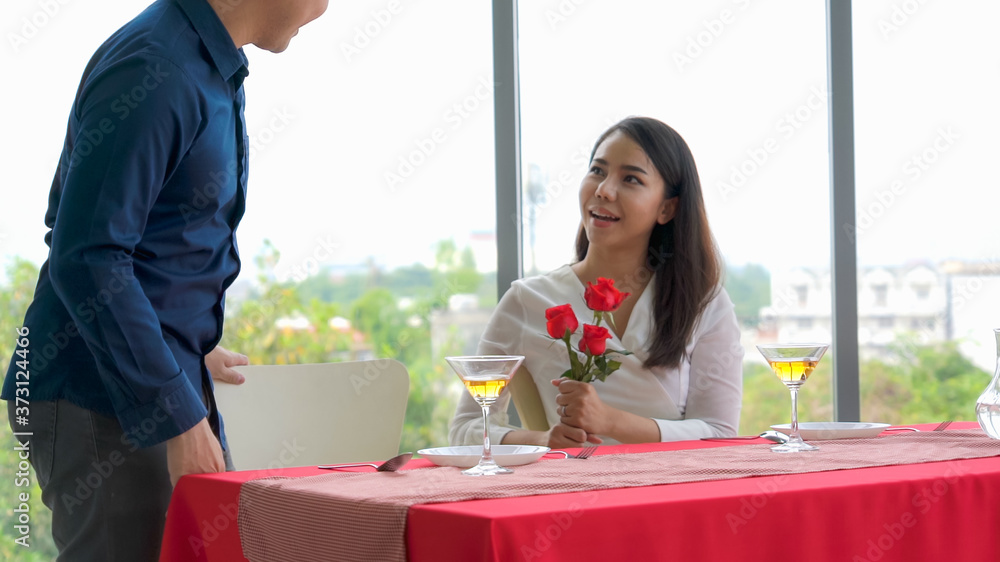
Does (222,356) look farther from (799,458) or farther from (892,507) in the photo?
(892,507)

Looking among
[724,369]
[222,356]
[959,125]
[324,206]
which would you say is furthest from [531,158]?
[959,125]

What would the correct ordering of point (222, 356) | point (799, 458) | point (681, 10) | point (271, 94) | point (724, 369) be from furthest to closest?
point (681, 10) → point (271, 94) → point (724, 369) → point (222, 356) → point (799, 458)

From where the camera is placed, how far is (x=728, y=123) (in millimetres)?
2963

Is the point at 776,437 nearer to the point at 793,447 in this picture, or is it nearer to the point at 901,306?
the point at 793,447

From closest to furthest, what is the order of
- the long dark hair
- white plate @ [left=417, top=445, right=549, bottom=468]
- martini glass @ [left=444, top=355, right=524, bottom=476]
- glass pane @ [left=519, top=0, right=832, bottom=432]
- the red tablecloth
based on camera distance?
the red tablecloth < martini glass @ [left=444, top=355, right=524, bottom=476] < white plate @ [left=417, top=445, right=549, bottom=468] < the long dark hair < glass pane @ [left=519, top=0, right=832, bottom=432]

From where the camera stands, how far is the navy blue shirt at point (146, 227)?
4.15 feet

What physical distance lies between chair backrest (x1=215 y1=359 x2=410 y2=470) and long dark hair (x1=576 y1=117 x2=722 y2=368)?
71 cm

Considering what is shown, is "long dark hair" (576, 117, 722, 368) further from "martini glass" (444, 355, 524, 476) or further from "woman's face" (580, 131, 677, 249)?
"martini glass" (444, 355, 524, 476)

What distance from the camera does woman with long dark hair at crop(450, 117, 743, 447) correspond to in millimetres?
2236

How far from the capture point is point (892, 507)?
116 centimetres

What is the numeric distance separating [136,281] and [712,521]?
2.75ft

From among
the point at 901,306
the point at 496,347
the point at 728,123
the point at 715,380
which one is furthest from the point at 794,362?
the point at 901,306

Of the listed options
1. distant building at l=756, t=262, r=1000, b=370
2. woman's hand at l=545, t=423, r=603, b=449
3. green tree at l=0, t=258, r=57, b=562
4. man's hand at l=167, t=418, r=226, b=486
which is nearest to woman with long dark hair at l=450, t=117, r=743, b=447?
woman's hand at l=545, t=423, r=603, b=449

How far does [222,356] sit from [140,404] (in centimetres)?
61
